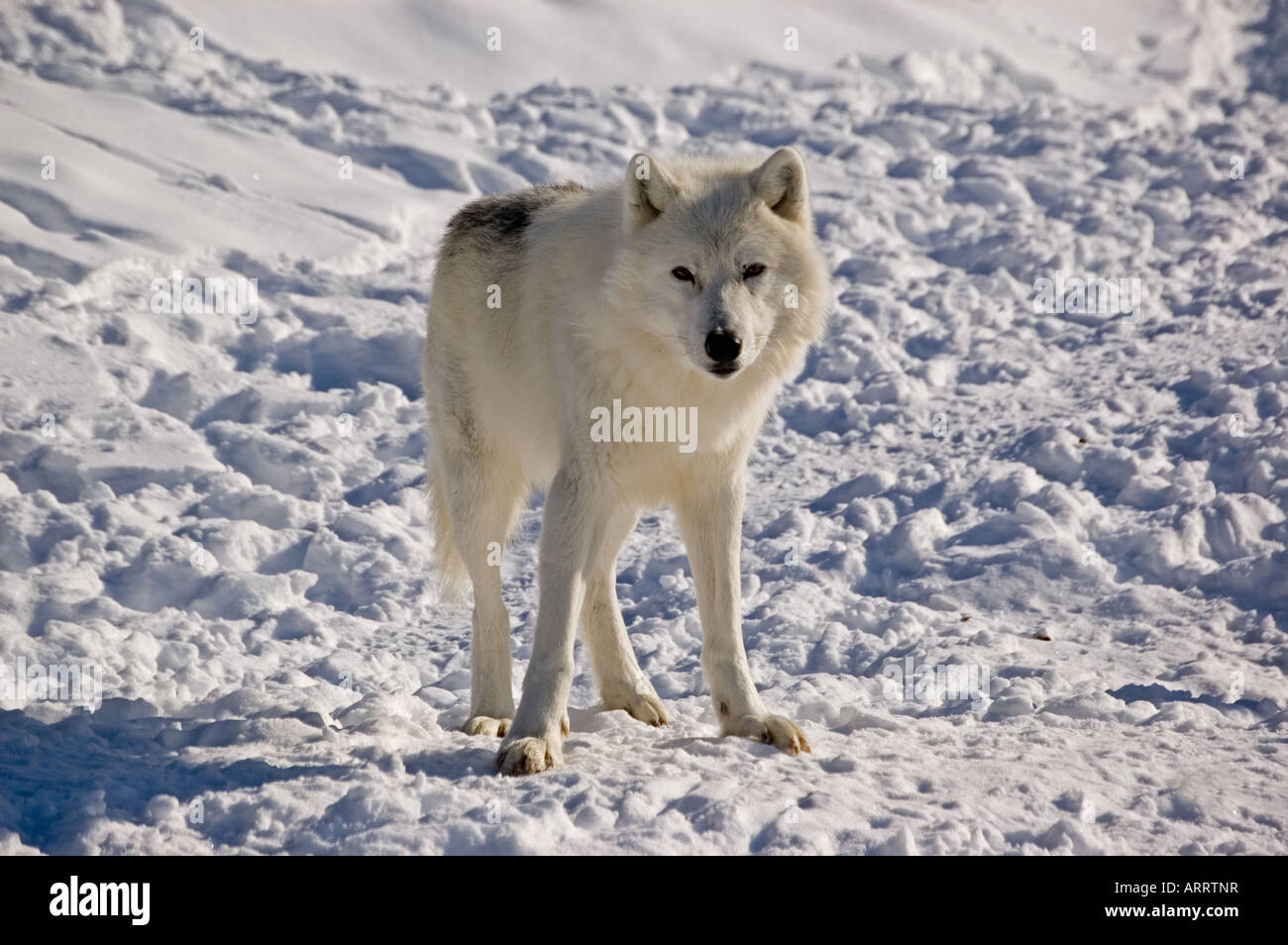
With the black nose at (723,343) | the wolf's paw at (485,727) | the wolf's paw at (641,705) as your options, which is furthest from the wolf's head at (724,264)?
the wolf's paw at (485,727)

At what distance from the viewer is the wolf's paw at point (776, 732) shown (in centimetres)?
444

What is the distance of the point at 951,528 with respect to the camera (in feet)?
23.8

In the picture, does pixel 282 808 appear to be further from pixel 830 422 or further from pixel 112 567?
pixel 830 422

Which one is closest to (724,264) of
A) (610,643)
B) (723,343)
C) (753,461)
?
(723,343)

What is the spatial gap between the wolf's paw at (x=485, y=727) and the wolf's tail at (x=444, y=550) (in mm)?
916

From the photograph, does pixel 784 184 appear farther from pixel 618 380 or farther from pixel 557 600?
pixel 557 600

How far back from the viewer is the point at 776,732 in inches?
176

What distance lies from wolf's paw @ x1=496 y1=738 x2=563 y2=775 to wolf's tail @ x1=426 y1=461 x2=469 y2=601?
61.7 inches

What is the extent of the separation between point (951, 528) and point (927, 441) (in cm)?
112

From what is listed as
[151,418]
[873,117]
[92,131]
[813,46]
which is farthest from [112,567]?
[813,46]

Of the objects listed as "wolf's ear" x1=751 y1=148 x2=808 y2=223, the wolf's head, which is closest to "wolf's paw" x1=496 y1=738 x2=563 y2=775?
the wolf's head

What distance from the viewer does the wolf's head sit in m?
4.16

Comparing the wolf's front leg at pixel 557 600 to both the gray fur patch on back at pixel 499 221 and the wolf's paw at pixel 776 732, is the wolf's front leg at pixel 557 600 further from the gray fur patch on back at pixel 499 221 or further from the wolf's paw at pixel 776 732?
the gray fur patch on back at pixel 499 221

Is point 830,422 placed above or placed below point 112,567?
above
